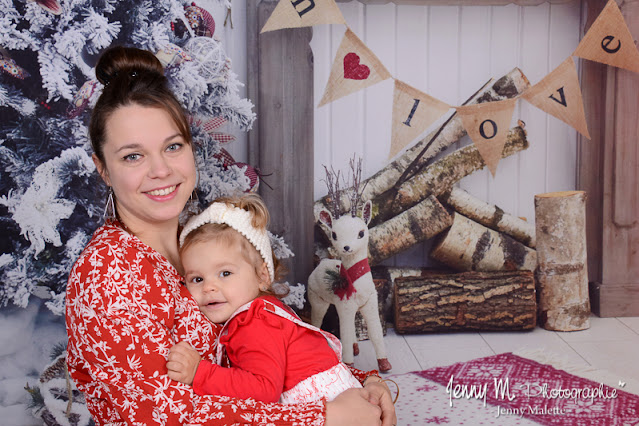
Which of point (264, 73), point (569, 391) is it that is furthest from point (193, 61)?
point (569, 391)

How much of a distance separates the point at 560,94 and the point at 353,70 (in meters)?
0.95

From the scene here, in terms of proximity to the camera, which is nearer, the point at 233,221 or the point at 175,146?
the point at 175,146

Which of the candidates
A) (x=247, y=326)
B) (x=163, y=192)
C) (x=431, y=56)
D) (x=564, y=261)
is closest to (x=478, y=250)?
(x=564, y=261)

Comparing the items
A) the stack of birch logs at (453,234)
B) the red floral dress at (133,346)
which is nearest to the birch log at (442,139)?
the stack of birch logs at (453,234)

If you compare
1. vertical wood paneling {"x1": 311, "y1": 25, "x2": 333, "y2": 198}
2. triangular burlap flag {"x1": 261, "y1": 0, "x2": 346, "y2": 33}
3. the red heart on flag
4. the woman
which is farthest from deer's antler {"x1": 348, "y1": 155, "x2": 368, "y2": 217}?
the woman

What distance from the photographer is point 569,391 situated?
2617 mm

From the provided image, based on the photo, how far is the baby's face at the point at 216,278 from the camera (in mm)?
1479

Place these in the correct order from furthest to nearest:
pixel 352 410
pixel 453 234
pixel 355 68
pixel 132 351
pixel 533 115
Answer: pixel 533 115
pixel 453 234
pixel 355 68
pixel 352 410
pixel 132 351

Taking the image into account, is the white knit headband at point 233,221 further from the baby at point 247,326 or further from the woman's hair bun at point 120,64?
the woman's hair bun at point 120,64

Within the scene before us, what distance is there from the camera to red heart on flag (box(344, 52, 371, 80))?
287cm

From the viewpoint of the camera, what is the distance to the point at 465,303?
3.29 meters

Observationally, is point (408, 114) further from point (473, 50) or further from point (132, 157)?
point (132, 157)

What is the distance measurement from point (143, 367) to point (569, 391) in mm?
2061

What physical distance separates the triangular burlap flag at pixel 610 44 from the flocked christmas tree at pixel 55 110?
1792 millimetres
